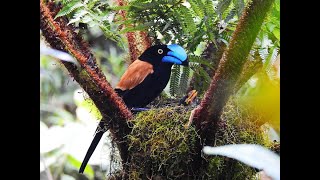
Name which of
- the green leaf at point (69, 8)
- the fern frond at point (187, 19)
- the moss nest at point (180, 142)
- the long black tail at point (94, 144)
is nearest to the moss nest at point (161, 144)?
the moss nest at point (180, 142)

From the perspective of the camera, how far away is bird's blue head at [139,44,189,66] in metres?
1.61

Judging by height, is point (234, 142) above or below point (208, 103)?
below

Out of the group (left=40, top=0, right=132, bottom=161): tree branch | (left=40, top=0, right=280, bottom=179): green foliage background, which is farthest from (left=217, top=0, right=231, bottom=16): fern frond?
(left=40, top=0, right=132, bottom=161): tree branch

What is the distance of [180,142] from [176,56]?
0.98 ft

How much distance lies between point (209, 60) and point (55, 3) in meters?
0.53

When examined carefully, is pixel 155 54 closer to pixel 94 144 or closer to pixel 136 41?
pixel 136 41

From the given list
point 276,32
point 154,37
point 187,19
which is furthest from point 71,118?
point 276,32

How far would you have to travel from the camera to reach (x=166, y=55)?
1622 millimetres

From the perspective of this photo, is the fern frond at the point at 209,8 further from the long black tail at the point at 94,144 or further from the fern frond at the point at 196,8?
the long black tail at the point at 94,144

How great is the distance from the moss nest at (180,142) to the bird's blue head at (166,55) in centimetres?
16

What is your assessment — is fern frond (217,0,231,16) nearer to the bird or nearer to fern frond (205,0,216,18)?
fern frond (205,0,216,18)
